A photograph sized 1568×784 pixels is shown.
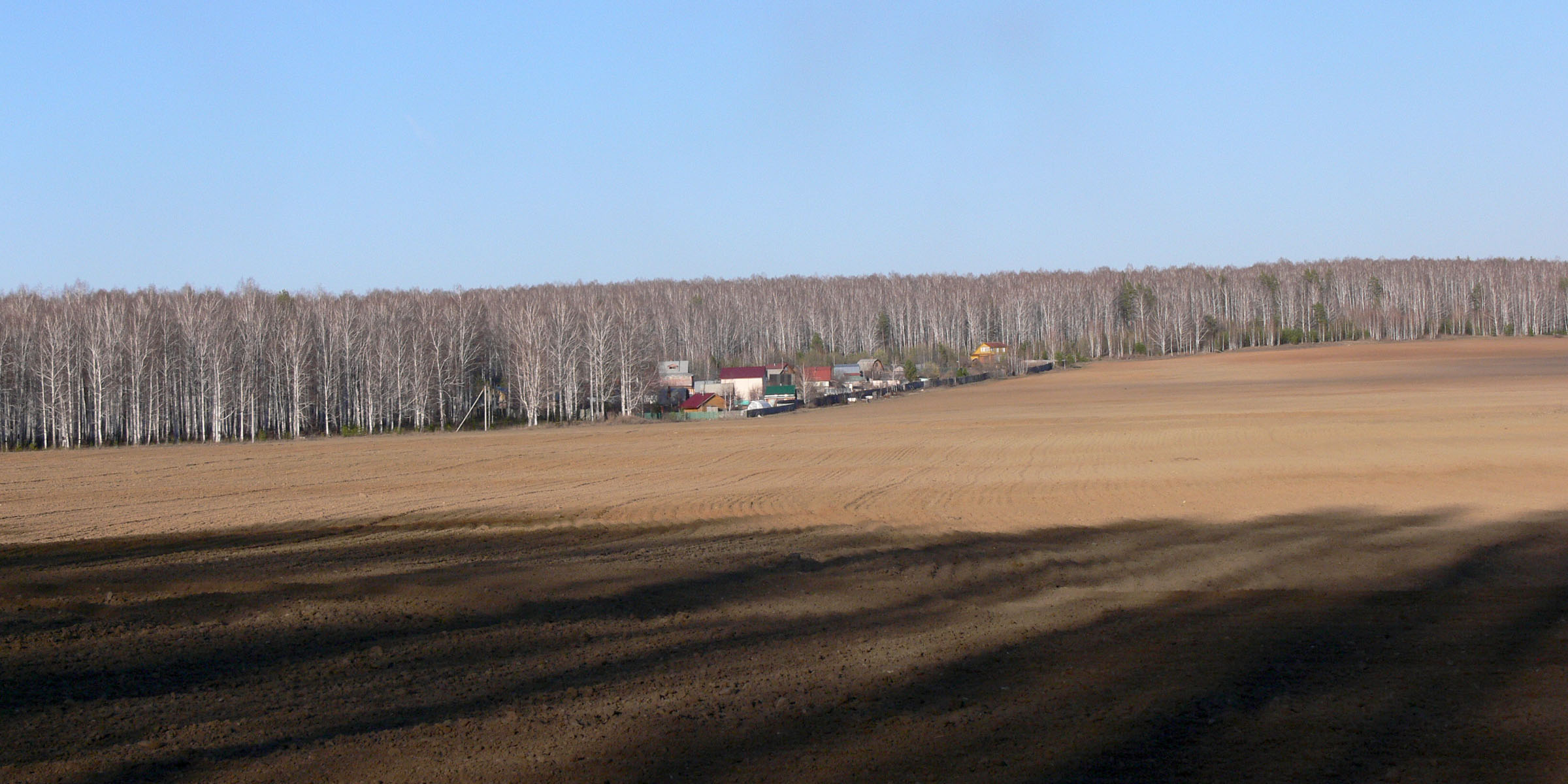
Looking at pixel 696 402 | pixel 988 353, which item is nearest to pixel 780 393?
pixel 696 402

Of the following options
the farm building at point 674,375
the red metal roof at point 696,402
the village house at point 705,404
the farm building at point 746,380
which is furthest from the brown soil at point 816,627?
the farm building at point 674,375

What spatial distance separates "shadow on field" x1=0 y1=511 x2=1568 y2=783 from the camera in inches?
269

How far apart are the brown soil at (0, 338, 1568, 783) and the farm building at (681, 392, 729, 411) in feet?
148

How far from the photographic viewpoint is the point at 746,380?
88625 millimetres

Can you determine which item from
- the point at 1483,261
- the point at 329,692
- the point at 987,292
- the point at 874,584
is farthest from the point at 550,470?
the point at 1483,261

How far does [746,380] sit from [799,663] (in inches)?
3131

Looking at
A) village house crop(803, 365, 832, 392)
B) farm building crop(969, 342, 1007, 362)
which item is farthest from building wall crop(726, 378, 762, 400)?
farm building crop(969, 342, 1007, 362)

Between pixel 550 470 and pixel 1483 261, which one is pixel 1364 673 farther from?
pixel 1483 261

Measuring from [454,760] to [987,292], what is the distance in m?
155

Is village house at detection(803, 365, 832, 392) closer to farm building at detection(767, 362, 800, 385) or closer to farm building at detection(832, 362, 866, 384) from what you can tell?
farm building at detection(832, 362, 866, 384)

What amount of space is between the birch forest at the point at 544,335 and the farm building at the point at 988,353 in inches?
138

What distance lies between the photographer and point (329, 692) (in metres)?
8.30

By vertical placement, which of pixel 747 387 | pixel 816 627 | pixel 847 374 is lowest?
pixel 816 627

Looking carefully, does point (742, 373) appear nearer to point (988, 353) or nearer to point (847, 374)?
point (847, 374)
